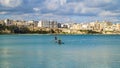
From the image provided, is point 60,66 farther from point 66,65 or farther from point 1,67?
point 1,67

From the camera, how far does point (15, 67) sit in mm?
29766

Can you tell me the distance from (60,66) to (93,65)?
2973 millimetres

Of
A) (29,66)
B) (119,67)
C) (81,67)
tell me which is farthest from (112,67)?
(29,66)

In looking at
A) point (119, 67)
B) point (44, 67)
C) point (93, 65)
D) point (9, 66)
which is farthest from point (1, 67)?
point (119, 67)

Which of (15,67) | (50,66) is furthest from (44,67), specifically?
(15,67)

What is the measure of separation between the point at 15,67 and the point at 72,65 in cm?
499

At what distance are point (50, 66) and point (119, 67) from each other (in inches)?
231

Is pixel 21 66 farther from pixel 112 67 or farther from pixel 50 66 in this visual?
pixel 112 67

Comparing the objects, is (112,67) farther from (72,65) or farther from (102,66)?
(72,65)

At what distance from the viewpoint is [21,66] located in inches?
1189

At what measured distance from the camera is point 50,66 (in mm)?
30031

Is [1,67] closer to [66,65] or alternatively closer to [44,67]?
[44,67]

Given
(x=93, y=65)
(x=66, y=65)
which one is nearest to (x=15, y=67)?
→ (x=66, y=65)

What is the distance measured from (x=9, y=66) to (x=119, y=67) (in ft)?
31.2
